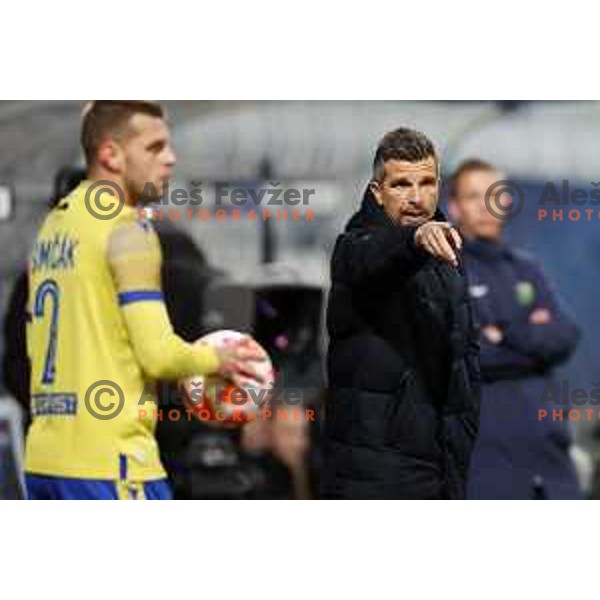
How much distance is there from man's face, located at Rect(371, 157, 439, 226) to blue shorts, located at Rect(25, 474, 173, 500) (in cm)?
116

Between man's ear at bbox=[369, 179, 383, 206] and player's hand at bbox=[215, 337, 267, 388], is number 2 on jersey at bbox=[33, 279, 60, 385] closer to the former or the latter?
player's hand at bbox=[215, 337, 267, 388]

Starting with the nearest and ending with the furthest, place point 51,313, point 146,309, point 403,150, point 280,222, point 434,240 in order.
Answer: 1. point 434,240
2. point 146,309
3. point 51,313
4. point 403,150
5. point 280,222

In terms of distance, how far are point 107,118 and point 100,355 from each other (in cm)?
91

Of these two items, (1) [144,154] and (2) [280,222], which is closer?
(1) [144,154]

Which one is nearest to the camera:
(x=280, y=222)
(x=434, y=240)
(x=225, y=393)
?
(x=434, y=240)

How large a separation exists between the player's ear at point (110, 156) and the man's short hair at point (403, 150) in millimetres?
853

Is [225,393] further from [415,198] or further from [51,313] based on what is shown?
[415,198]

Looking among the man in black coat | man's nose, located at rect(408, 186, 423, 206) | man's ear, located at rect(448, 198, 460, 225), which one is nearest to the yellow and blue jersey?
the man in black coat

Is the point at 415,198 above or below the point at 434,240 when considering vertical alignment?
above

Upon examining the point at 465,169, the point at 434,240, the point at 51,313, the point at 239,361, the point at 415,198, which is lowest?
the point at 239,361

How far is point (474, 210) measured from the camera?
8586 millimetres

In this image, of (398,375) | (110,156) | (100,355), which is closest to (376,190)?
(398,375)

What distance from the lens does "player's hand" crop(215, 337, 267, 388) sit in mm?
7461

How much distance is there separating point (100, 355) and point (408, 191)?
44.8 inches
